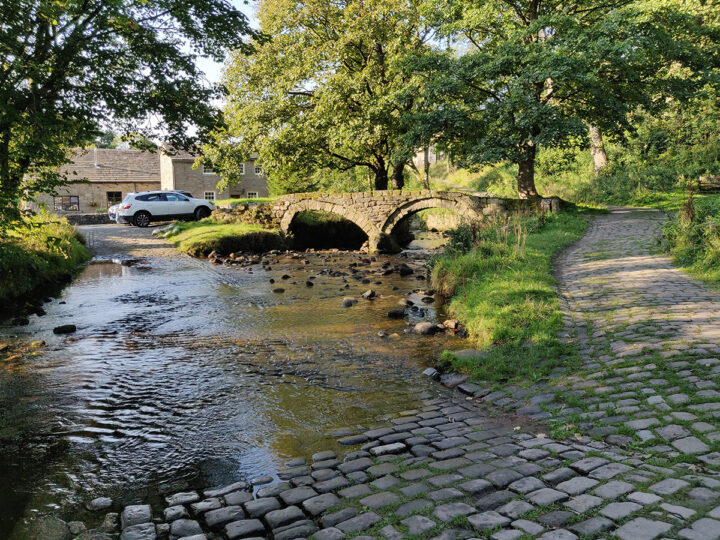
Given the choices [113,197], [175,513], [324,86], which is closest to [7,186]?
[175,513]

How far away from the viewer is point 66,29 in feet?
27.0

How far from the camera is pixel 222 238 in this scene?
22.6 meters

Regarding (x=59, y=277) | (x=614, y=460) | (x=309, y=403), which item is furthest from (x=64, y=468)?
(x=59, y=277)

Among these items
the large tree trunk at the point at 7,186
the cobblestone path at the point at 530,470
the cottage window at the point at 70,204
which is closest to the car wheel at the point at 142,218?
the cottage window at the point at 70,204

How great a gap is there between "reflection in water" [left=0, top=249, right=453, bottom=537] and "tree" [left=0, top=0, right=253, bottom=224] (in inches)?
116

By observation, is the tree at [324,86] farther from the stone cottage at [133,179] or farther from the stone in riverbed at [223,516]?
the stone cottage at [133,179]

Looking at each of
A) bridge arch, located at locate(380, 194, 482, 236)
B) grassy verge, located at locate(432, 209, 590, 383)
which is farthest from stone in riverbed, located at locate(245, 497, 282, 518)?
bridge arch, located at locate(380, 194, 482, 236)

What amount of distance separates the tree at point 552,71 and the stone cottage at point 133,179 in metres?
27.5

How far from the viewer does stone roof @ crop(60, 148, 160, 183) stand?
4400cm

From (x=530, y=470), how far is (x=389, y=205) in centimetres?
1979

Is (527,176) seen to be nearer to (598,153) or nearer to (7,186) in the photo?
(598,153)

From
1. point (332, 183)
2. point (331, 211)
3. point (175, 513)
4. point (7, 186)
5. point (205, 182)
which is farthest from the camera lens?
point (205, 182)

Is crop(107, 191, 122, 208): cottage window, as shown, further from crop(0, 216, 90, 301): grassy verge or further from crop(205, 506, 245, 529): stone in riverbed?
crop(205, 506, 245, 529): stone in riverbed

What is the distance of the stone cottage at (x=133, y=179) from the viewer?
43500 mm
